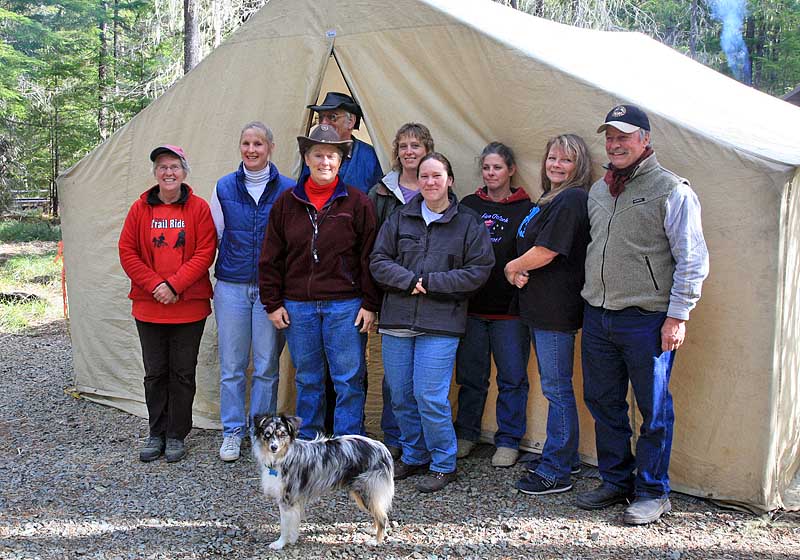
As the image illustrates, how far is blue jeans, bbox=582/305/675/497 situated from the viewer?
10.1 feet

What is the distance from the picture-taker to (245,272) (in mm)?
3938

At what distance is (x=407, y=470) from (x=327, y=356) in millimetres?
724

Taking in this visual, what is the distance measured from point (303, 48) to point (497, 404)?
2414mm

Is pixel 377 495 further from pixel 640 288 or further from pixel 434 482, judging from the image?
pixel 640 288

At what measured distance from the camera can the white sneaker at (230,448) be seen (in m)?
4.04

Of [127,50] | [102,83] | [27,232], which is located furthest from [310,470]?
[127,50]

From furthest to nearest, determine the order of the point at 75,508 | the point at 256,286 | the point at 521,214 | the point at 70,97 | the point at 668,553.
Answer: the point at 70,97 < the point at 256,286 < the point at 521,214 < the point at 75,508 < the point at 668,553

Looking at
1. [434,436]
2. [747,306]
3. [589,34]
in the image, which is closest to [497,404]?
[434,436]

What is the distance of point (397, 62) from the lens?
163 inches

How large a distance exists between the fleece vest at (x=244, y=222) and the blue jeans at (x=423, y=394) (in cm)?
93

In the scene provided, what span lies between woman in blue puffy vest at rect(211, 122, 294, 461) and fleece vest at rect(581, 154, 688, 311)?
177 centimetres

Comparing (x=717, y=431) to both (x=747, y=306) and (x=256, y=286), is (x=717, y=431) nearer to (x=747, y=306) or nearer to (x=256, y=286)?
(x=747, y=306)

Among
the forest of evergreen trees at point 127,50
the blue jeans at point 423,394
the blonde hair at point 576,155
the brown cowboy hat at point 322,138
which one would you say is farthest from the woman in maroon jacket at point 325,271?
the forest of evergreen trees at point 127,50

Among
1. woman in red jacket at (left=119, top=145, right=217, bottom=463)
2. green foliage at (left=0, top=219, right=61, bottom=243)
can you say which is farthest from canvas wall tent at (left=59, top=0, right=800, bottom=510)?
green foliage at (left=0, top=219, right=61, bottom=243)
